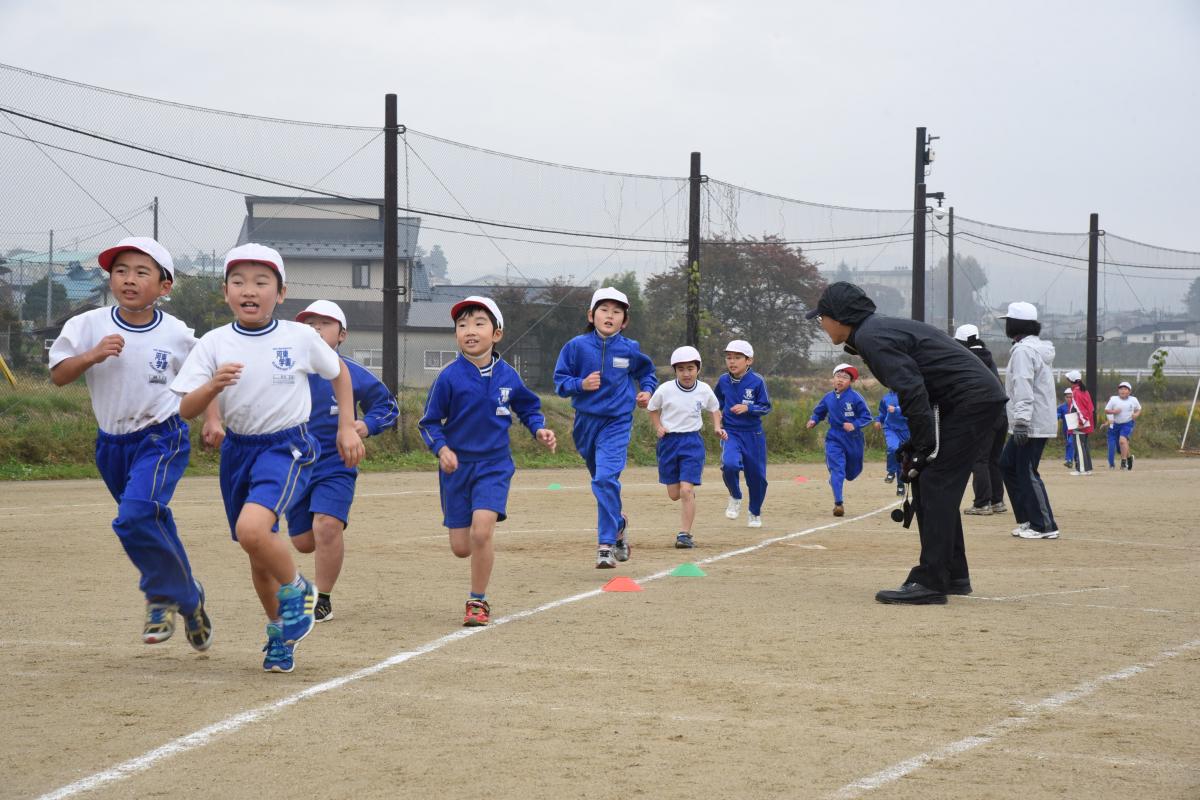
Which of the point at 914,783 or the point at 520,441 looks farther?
the point at 520,441

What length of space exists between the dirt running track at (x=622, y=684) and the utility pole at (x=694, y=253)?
1809 cm

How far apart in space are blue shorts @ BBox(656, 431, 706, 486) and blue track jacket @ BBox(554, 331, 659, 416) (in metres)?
1.41

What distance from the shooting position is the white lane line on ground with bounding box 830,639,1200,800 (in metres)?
4.39

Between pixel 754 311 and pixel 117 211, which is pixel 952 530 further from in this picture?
pixel 754 311

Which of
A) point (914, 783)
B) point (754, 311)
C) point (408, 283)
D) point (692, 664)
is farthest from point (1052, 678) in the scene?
point (754, 311)

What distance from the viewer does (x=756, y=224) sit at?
31109 mm

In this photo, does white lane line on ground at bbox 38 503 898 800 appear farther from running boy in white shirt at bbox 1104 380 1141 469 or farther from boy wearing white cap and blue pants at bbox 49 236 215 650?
running boy in white shirt at bbox 1104 380 1141 469

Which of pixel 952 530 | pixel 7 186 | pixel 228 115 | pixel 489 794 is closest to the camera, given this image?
pixel 489 794

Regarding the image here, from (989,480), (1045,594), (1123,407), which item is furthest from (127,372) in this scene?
(1123,407)

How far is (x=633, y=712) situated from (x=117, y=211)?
18.4 m

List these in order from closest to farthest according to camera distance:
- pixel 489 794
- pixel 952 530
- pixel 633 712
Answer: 1. pixel 489 794
2. pixel 633 712
3. pixel 952 530

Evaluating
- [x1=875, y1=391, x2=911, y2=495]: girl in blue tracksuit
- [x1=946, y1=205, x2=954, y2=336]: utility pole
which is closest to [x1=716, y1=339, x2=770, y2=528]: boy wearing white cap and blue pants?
[x1=875, y1=391, x2=911, y2=495]: girl in blue tracksuit

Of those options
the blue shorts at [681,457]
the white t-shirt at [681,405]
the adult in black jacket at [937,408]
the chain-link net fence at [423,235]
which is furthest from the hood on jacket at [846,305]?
the chain-link net fence at [423,235]

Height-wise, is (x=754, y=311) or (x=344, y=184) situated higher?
(x=344, y=184)
